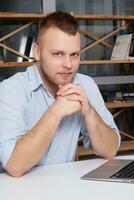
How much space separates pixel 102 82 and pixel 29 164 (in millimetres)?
2049

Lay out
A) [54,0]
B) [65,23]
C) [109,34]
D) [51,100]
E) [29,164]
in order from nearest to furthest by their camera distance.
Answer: [29,164]
[65,23]
[51,100]
[54,0]
[109,34]

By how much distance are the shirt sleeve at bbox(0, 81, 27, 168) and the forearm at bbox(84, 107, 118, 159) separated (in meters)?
0.27

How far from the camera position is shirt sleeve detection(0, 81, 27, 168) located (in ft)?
4.31

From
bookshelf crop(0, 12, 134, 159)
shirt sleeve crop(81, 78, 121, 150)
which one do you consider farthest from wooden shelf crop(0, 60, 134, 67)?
shirt sleeve crop(81, 78, 121, 150)

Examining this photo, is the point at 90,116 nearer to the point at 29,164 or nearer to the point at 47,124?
the point at 47,124

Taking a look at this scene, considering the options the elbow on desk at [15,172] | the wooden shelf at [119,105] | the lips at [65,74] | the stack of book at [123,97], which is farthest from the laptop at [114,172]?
the stack of book at [123,97]

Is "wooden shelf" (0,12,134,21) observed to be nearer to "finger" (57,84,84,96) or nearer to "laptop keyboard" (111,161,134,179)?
"finger" (57,84,84,96)

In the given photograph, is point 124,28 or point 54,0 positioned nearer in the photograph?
point 54,0

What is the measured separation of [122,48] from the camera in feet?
10.7

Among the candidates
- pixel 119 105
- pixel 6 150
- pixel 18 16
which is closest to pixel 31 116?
pixel 6 150

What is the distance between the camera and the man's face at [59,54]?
56.2 inches

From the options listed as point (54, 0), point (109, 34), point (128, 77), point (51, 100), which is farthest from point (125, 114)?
point (51, 100)

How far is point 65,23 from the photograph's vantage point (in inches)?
57.6

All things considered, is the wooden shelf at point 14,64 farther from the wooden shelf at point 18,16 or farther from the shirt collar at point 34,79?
the shirt collar at point 34,79
